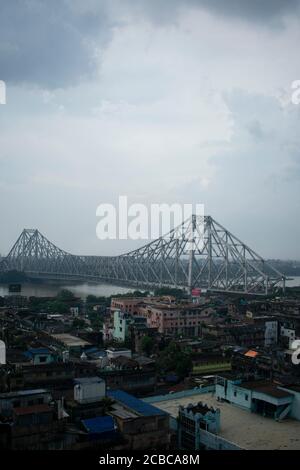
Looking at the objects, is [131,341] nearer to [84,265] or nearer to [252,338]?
[252,338]

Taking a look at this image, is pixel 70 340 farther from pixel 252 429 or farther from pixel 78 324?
pixel 252 429

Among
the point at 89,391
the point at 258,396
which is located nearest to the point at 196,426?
the point at 258,396

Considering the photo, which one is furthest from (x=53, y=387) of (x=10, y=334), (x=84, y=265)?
(x=84, y=265)

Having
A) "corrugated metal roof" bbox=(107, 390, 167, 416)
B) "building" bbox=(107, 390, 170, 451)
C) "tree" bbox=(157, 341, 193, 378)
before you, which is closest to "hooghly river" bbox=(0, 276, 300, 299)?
"tree" bbox=(157, 341, 193, 378)

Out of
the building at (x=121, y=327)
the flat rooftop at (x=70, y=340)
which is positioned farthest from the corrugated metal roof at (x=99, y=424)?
the building at (x=121, y=327)
